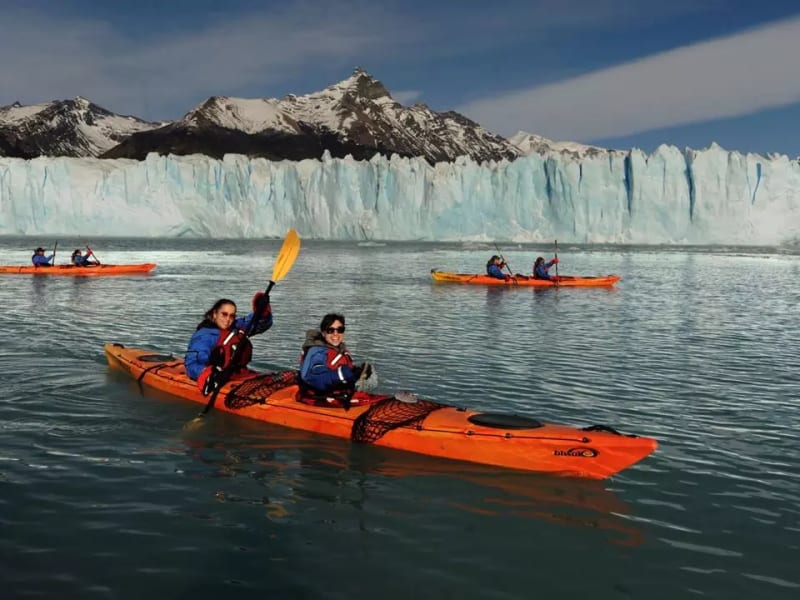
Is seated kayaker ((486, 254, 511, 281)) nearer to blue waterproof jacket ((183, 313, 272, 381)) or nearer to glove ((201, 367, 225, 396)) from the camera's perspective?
blue waterproof jacket ((183, 313, 272, 381))

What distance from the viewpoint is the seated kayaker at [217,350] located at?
294 inches

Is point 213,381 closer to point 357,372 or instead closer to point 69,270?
point 357,372

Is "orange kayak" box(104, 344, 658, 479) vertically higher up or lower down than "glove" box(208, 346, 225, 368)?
lower down

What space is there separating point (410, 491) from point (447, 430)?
82 cm

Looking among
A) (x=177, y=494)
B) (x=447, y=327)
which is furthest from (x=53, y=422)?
(x=447, y=327)

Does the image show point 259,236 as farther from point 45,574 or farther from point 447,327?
point 45,574

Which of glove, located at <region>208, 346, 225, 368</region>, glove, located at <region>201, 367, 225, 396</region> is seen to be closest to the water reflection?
glove, located at <region>201, 367, 225, 396</region>

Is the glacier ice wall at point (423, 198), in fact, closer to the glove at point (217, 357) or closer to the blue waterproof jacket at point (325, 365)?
the glove at point (217, 357)

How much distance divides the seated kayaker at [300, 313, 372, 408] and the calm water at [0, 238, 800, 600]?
43cm

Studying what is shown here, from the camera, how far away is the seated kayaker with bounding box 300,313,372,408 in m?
6.57

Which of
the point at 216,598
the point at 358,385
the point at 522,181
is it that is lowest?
the point at 216,598

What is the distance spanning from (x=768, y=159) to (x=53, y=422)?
5173 centimetres

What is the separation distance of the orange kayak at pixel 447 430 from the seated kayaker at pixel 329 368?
122 mm

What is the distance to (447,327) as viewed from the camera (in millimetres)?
14055
